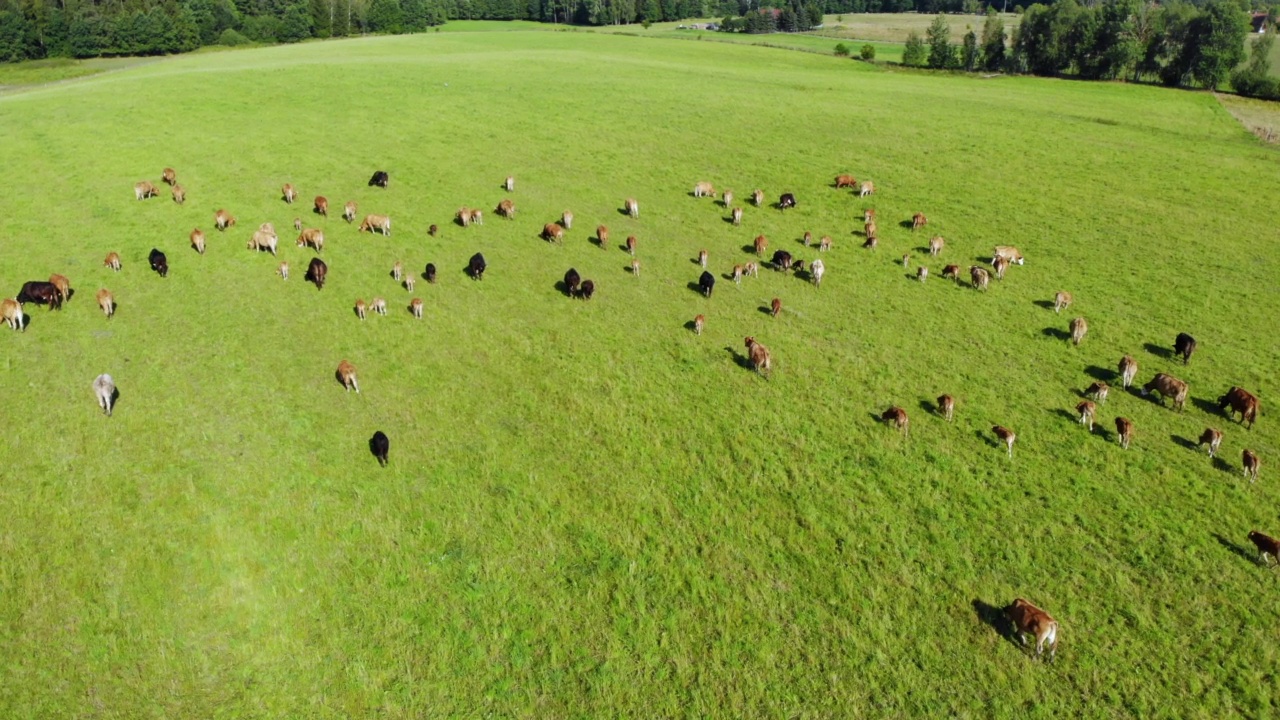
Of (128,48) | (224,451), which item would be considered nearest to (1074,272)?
(224,451)

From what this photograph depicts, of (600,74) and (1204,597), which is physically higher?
(600,74)

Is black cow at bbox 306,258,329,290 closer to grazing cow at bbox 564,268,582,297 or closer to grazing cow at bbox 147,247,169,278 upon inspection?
grazing cow at bbox 147,247,169,278

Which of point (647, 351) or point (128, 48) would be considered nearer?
point (647, 351)

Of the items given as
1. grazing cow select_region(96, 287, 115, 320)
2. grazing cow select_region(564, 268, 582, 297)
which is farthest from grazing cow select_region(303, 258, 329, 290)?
grazing cow select_region(564, 268, 582, 297)

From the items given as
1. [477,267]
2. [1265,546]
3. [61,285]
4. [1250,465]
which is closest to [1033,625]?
[1265,546]

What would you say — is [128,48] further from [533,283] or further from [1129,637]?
[1129,637]

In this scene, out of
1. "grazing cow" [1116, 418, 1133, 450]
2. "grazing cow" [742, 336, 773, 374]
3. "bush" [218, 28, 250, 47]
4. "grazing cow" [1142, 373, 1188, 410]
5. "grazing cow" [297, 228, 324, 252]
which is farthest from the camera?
"bush" [218, 28, 250, 47]

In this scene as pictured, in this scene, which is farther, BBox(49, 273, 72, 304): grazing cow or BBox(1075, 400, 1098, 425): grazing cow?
BBox(49, 273, 72, 304): grazing cow
